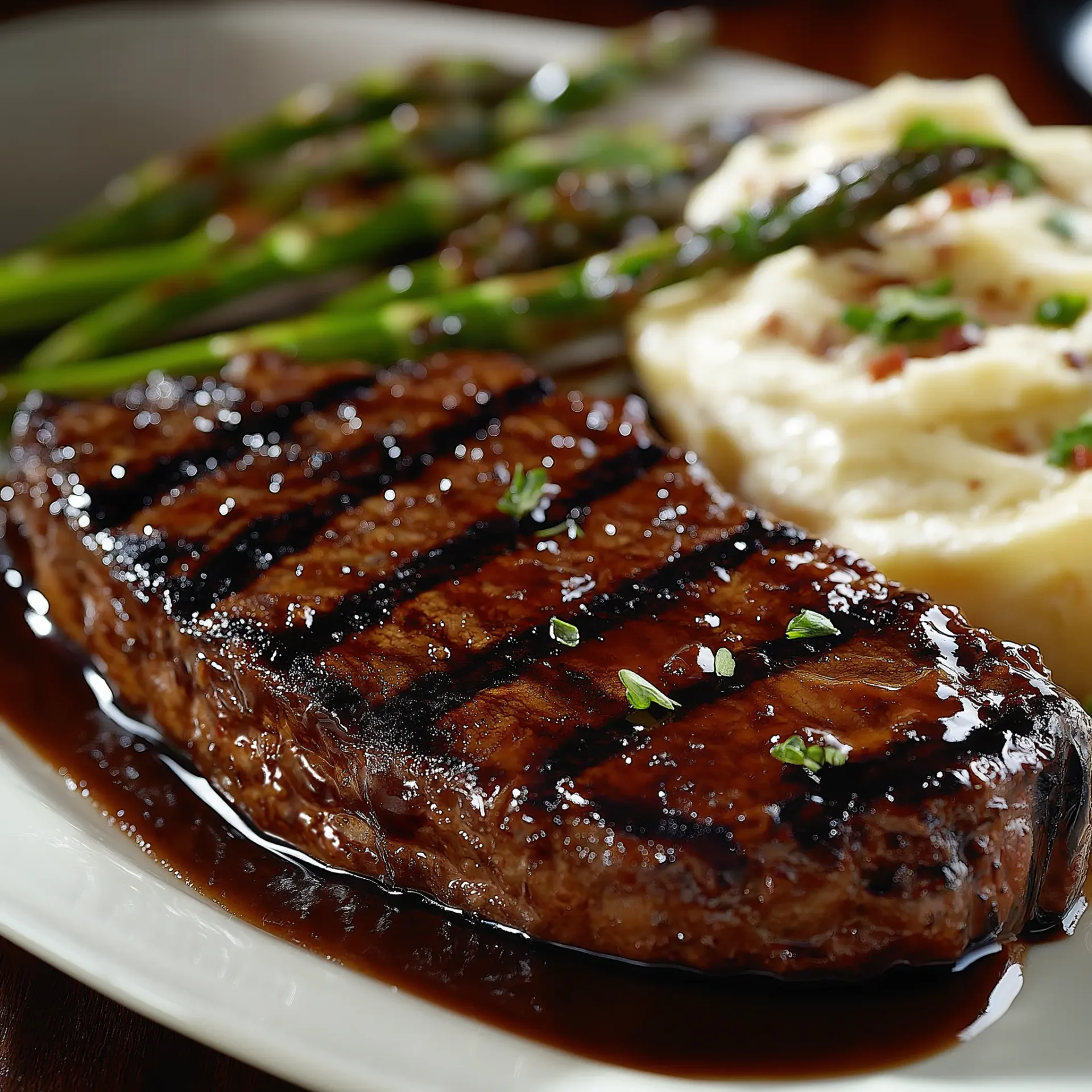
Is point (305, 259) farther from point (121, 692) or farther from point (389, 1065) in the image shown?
point (389, 1065)

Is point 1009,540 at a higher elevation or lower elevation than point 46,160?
lower

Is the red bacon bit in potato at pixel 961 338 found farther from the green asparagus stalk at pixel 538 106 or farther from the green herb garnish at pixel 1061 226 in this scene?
the green asparagus stalk at pixel 538 106

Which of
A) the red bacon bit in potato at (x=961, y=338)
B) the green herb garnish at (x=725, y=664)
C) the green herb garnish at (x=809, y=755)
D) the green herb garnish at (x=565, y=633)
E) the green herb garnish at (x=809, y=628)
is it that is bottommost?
the red bacon bit in potato at (x=961, y=338)

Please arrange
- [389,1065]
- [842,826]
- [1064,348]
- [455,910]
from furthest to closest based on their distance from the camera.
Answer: [1064,348]
[455,910]
[842,826]
[389,1065]

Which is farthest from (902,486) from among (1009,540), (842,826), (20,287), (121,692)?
(20,287)

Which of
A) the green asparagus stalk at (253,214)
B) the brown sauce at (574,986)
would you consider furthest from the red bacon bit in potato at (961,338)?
the green asparagus stalk at (253,214)

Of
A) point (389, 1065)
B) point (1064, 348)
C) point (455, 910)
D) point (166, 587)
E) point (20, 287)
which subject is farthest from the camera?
point (20, 287)

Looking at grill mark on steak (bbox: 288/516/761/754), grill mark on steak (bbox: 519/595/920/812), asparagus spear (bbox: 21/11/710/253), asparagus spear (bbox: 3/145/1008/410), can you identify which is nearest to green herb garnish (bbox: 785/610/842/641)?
grill mark on steak (bbox: 519/595/920/812)

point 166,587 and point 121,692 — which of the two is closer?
point 166,587
